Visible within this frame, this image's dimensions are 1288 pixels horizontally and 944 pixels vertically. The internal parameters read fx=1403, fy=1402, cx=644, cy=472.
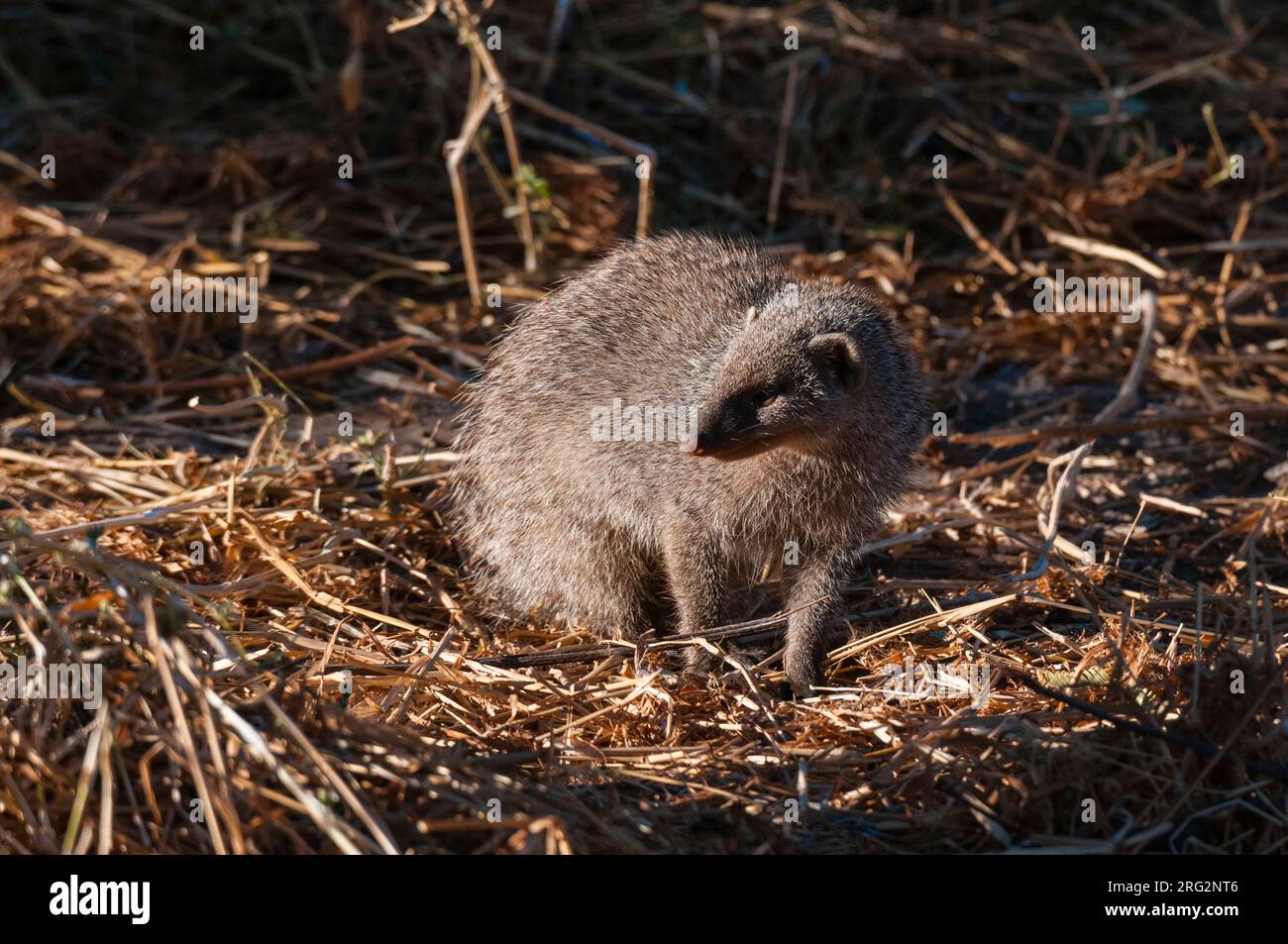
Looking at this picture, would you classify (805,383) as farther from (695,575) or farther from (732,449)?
(695,575)

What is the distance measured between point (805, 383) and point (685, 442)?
410mm

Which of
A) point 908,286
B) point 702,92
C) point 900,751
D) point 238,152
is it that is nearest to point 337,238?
point 238,152

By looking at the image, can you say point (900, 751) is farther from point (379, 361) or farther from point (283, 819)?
point (379, 361)

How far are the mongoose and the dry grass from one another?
0.74 ft

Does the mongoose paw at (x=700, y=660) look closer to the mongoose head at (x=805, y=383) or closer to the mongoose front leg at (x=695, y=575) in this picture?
the mongoose front leg at (x=695, y=575)

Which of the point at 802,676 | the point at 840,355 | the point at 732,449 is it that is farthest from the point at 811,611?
the point at 840,355

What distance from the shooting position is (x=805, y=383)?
4.18 metres

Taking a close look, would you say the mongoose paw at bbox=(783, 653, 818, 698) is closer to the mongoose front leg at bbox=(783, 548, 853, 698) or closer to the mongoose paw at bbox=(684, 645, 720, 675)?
the mongoose front leg at bbox=(783, 548, 853, 698)

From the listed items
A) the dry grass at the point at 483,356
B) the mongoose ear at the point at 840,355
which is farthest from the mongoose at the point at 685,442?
the dry grass at the point at 483,356

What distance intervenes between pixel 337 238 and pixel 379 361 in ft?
3.32

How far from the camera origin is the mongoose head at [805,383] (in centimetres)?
410

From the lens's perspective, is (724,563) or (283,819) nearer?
(283,819)

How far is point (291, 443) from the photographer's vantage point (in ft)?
18.3

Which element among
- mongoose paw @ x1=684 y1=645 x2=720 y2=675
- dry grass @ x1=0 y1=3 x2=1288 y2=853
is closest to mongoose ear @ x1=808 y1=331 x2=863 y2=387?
dry grass @ x1=0 y1=3 x2=1288 y2=853
